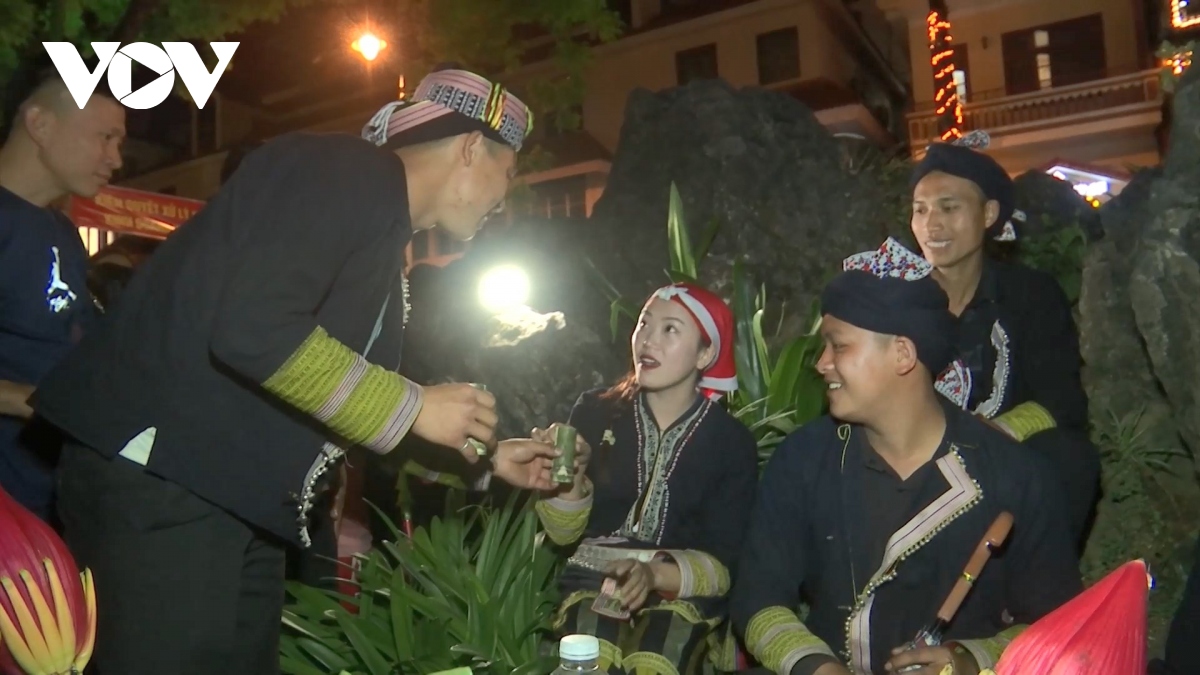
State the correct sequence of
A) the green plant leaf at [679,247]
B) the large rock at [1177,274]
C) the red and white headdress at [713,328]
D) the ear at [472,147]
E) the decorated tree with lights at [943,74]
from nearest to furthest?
the ear at [472,147] → the red and white headdress at [713,328] → the large rock at [1177,274] → the green plant leaf at [679,247] → the decorated tree with lights at [943,74]

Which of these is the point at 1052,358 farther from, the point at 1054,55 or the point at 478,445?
the point at 1054,55

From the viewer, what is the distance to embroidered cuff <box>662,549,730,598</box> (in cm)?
280

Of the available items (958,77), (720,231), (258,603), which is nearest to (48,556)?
(258,603)

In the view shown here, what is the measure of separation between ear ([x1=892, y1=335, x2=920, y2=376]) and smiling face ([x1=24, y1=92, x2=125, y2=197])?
2.48 meters

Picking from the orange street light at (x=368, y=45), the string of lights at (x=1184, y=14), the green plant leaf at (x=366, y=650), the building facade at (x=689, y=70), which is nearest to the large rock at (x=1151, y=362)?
Result: the green plant leaf at (x=366, y=650)

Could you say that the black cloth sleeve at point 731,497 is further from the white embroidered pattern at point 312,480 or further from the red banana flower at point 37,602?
the red banana flower at point 37,602

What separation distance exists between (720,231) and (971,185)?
2.73m

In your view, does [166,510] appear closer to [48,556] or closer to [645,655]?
[48,556]

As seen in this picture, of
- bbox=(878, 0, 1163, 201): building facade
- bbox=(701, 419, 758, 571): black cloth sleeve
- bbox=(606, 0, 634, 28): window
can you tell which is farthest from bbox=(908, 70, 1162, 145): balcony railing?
bbox=(701, 419, 758, 571): black cloth sleeve

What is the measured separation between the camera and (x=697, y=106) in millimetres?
6676

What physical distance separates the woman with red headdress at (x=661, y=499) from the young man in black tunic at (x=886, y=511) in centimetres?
33

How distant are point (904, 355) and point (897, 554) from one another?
0.52m

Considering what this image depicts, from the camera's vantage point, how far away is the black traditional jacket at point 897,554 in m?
2.28

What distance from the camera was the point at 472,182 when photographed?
7.03ft
